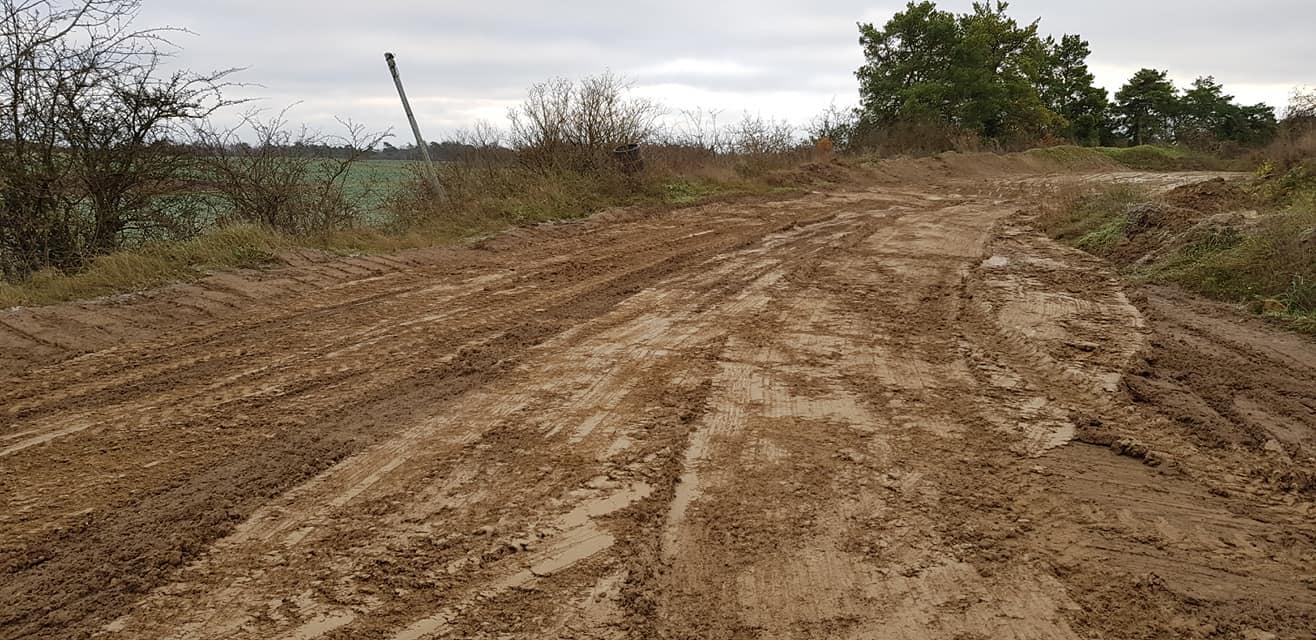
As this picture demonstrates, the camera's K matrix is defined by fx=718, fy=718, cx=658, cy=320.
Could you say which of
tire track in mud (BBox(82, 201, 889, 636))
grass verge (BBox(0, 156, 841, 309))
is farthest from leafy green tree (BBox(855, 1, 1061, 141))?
tire track in mud (BBox(82, 201, 889, 636))

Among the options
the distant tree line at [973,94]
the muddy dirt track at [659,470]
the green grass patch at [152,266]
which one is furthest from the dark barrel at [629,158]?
the distant tree line at [973,94]

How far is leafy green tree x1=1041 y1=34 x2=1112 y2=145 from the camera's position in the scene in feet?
141

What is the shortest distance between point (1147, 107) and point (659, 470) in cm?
5136

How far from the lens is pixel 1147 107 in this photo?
142 feet

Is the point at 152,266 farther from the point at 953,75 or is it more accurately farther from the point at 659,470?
the point at 953,75

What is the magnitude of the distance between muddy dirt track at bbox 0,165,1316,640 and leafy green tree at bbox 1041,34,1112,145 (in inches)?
1720

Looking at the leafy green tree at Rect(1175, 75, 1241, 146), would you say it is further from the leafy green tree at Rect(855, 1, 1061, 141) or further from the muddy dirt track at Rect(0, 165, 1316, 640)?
the muddy dirt track at Rect(0, 165, 1316, 640)

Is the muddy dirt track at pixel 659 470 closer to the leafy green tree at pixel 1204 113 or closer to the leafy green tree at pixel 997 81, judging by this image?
the leafy green tree at pixel 997 81

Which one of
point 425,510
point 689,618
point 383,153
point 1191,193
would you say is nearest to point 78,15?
point 383,153

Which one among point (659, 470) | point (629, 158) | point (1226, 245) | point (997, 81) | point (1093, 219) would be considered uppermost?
point (997, 81)

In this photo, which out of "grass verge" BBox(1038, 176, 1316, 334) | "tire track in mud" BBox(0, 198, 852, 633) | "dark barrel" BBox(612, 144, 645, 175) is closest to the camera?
"tire track in mud" BBox(0, 198, 852, 633)

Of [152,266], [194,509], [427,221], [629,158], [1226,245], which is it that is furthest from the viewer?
[629,158]

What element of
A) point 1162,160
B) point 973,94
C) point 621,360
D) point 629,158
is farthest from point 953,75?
point 621,360

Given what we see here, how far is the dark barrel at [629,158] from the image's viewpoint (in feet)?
50.1
